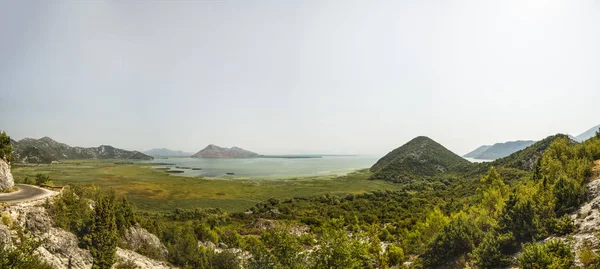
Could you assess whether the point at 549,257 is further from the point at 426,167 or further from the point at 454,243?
the point at 426,167

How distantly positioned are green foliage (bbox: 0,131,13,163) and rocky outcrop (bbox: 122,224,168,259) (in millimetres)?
15198

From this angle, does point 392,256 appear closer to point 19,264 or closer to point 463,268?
point 463,268

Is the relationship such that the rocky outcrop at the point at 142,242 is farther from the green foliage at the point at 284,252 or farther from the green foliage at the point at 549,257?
the green foliage at the point at 549,257

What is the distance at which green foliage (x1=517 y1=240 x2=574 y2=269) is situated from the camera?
13462 mm

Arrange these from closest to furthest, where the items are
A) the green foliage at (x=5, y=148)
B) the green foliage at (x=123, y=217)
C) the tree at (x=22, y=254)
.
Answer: the tree at (x=22, y=254) < the green foliage at (x=123, y=217) < the green foliage at (x=5, y=148)

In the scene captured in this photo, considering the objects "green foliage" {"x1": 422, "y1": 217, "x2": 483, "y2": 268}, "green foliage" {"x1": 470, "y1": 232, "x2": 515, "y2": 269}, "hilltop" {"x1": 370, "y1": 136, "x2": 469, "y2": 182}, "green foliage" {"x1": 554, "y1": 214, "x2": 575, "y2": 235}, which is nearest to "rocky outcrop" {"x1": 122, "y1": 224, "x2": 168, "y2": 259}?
"green foliage" {"x1": 422, "y1": 217, "x2": 483, "y2": 268}

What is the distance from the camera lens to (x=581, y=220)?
16.7 meters

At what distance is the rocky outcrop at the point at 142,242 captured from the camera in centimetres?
2345

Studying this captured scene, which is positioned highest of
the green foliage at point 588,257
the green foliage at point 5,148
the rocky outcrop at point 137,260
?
the green foliage at point 5,148

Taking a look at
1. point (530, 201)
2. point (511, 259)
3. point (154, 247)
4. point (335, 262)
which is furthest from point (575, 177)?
point (154, 247)

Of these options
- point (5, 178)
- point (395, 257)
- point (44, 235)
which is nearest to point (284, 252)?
point (395, 257)

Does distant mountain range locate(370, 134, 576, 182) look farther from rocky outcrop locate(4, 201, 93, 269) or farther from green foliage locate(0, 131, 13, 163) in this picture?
green foliage locate(0, 131, 13, 163)

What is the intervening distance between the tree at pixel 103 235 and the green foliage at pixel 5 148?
12.8 metres

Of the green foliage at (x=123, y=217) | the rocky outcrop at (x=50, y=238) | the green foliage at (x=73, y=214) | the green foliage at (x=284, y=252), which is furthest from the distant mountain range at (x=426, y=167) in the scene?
the rocky outcrop at (x=50, y=238)
